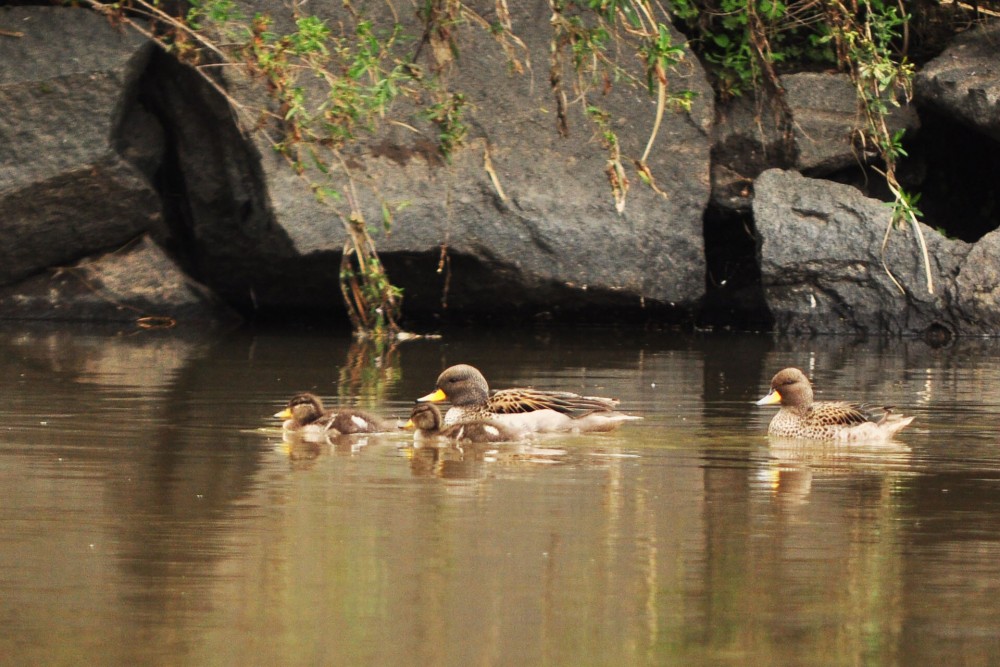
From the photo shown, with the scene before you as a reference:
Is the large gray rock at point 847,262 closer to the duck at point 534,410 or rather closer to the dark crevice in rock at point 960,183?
the dark crevice in rock at point 960,183

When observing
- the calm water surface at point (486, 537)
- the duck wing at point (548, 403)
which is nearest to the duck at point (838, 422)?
the calm water surface at point (486, 537)

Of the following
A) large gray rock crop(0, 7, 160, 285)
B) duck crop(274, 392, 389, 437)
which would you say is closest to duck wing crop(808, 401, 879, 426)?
duck crop(274, 392, 389, 437)

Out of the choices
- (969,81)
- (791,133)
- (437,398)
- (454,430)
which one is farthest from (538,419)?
(969,81)

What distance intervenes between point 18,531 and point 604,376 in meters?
6.82

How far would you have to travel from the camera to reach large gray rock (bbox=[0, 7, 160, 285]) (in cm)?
1630

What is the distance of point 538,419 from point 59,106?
805 centimetres

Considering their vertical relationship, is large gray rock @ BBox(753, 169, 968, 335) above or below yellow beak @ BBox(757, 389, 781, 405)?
above

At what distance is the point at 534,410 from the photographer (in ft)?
33.3

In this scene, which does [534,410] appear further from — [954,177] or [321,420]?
[954,177]

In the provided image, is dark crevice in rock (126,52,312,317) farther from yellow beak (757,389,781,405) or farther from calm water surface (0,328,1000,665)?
yellow beak (757,389,781,405)

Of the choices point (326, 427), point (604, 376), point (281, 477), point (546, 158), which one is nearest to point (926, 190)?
point (546, 158)

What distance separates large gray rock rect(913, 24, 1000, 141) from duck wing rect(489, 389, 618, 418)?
8238mm

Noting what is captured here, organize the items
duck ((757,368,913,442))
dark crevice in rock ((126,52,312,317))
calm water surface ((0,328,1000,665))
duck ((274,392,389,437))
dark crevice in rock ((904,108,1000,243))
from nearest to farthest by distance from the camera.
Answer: calm water surface ((0,328,1000,665)), duck ((274,392,389,437)), duck ((757,368,913,442)), dark crevice in rock ((126,52,312,317)), dark crevice in rock ((904,108,1000,243))

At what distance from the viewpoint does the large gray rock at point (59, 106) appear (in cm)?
1630
